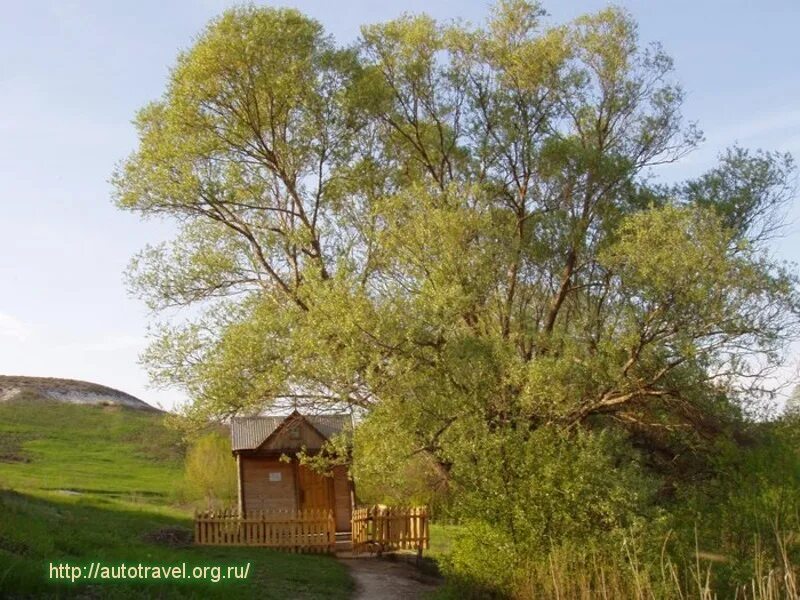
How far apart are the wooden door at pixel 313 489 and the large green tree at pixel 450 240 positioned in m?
6.95

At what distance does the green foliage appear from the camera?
37938 millimetres

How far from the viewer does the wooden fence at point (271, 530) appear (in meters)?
24.5

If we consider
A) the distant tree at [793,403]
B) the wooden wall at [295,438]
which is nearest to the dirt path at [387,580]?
the wooden wall at [295,438]

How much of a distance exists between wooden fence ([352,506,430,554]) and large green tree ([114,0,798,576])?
5.10 meters

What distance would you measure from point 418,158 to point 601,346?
779 cm

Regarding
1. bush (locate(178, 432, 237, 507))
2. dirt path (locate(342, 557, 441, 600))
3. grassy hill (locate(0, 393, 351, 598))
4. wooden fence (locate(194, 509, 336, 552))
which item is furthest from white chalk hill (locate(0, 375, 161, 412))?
dirt path (locate(342, 557, 441, 600))

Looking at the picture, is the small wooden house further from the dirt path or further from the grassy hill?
the dirt path

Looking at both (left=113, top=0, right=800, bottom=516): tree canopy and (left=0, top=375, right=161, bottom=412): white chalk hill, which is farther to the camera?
(left=0, top=375, right=161, bottom=412): white chalk hill

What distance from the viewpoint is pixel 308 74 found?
23781 millimetres

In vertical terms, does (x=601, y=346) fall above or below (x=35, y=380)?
below

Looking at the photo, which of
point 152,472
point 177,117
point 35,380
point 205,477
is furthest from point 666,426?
point 35,380

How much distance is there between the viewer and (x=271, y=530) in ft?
82.2

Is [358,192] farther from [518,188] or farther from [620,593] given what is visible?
[620,593]

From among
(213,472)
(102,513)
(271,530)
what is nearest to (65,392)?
(213,472)
